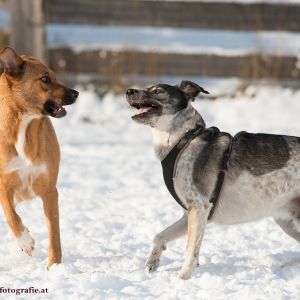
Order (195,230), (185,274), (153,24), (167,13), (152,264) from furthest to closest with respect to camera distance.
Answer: (167,13)
(153,24)
(152,264)
(195,230)
(185,274)

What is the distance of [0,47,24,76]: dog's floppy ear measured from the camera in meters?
4.74

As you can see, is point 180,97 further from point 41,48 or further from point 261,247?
point 41,48

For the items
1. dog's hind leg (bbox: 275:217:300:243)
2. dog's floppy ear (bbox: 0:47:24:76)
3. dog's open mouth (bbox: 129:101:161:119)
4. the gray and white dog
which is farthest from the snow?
dog's floppy ear (bbox: 0:47:24:76)

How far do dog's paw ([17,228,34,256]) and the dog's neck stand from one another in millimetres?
1055

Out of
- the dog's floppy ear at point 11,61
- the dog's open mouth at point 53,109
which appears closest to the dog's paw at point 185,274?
the dog's open mouth at point 53,109

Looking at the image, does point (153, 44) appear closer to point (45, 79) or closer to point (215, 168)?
point (45, 79)

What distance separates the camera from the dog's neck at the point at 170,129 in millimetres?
4586

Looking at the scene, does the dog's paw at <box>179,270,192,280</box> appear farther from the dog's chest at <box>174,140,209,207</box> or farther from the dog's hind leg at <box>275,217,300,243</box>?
the dog's hind leg at <box>275,217,300,243</box>

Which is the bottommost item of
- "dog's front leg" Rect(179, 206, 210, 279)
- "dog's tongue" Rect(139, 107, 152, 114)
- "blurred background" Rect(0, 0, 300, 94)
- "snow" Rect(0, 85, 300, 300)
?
"blurred background" Rect(0, 0, 300, 94)

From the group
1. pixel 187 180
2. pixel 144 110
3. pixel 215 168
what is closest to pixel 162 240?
pixel 187 180

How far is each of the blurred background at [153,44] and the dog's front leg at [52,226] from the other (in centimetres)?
670

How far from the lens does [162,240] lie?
4.70m

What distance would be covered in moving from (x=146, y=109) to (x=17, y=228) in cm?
119

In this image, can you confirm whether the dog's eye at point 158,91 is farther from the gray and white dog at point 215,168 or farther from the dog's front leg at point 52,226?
the dog's front leg at point 52,226
